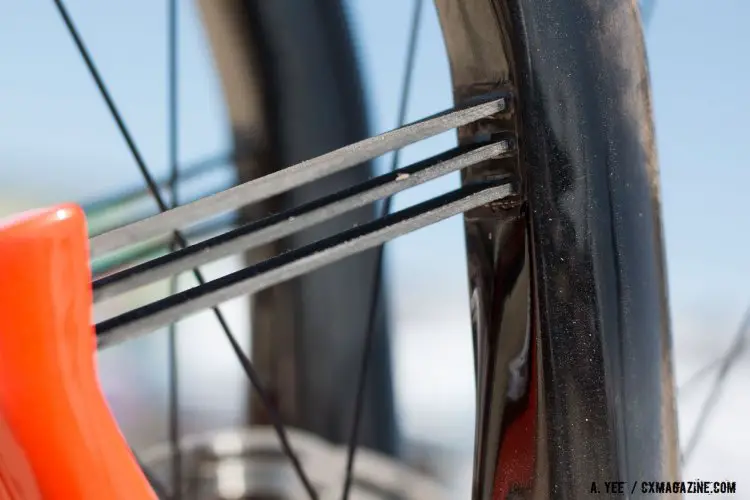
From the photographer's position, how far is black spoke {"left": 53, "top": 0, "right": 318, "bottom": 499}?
0.29 meters

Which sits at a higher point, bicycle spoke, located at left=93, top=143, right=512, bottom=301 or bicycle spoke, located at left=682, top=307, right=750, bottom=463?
bicycle spoke, located at left=682, top=307, right=750, bottom=463

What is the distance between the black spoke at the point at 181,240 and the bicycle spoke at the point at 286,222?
0.07m

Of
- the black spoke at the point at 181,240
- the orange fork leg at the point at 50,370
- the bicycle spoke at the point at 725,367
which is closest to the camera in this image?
the orange fork leg at the point at 50,370

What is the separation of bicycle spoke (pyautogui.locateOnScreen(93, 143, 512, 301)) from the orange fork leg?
0.02 metres

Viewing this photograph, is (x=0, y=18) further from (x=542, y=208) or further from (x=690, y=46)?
(x=690, y=46)

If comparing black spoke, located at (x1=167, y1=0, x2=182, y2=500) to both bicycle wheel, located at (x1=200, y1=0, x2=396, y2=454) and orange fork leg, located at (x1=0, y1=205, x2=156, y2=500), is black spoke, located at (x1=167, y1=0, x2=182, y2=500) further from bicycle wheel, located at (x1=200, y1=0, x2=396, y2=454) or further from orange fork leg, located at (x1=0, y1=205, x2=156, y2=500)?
orange fork leg, located at (x1=0, y1=205, x2=156, y2=500)

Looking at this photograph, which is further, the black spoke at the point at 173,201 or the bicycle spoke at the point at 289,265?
the black spoke at the point at 173,201

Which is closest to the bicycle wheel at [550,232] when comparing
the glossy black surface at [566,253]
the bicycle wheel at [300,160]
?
the glossy black surface at [566,253]

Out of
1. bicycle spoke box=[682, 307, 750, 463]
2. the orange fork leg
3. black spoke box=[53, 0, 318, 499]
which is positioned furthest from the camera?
bicycle spoke box=[682, 307, 750, 463]

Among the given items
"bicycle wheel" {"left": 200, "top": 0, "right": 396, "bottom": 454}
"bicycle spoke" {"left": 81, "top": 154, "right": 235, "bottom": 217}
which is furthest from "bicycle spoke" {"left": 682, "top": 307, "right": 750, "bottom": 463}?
"bicycle spoke" {"left": 81, "top": 154, "right": 235, "bottom": 217}

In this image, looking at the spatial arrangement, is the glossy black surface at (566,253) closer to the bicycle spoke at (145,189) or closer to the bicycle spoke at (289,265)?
the bicycle spoke at (289,265)

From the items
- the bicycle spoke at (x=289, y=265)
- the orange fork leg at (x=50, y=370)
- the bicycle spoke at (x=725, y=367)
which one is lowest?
the orange fork leg at (x=50, y=370)

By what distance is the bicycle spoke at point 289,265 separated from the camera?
18 centimetres

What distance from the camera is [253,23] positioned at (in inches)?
12.9
